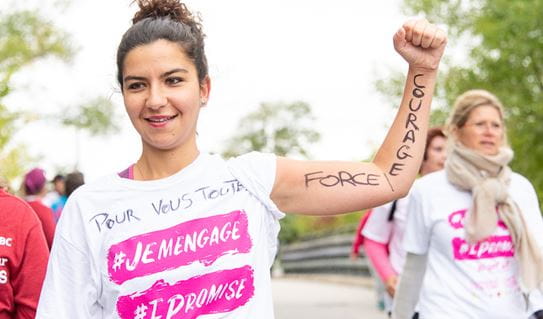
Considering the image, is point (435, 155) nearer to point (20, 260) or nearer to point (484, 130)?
point (484, 130)

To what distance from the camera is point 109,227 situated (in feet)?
11.6

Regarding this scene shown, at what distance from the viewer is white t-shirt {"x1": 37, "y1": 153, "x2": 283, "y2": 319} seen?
3.43 meters

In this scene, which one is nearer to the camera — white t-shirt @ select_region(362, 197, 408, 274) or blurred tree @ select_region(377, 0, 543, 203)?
white t-shirt @ select_region(362, 197, 408, 274)

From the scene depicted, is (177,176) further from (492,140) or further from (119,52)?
(492,140)

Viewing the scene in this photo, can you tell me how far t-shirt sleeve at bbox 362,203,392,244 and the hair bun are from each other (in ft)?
16.6

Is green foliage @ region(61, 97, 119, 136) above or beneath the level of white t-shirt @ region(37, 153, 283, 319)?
above

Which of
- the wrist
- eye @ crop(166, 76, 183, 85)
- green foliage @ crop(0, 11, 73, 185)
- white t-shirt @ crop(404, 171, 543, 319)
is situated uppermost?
green foliage @ crop(0, 11, 73, 185)

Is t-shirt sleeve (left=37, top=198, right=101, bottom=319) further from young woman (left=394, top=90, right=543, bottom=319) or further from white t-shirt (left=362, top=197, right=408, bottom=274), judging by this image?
white t-shirt (left=362, top=197, right=408, bottom=274)

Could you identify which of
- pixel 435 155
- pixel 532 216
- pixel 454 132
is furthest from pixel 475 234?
pixel 435 155

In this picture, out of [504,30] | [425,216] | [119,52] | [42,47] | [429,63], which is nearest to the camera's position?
[429,63]

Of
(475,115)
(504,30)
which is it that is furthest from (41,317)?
(504,30)

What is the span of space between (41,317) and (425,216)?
138 inches

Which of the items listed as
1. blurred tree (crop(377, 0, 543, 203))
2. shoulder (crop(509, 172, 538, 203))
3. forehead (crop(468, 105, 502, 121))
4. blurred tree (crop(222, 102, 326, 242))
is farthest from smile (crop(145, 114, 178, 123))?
blurred tree (crop(222, 102, 326, 242))

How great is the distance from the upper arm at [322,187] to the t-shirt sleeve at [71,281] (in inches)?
23.4
